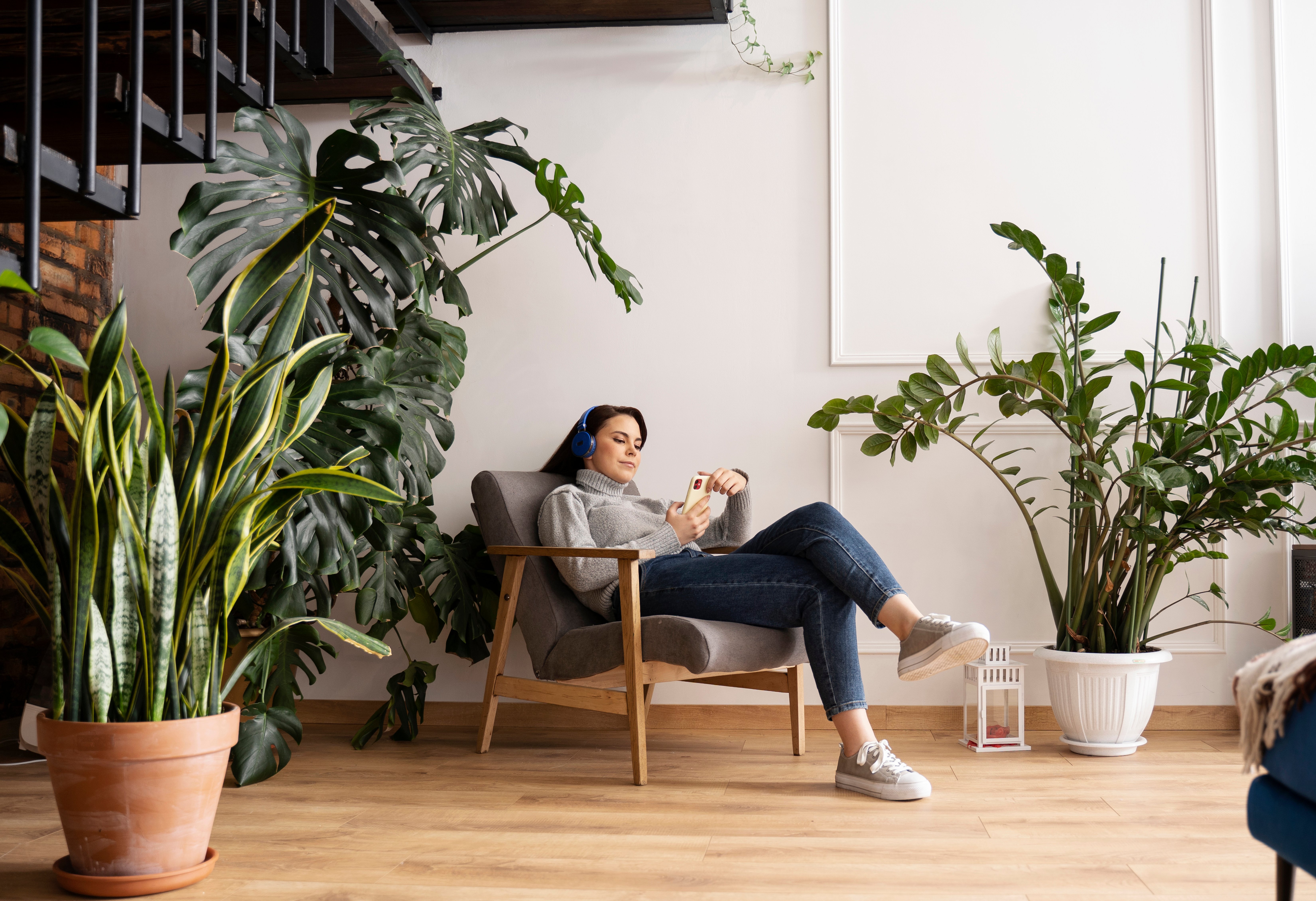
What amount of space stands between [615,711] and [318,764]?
2.64 feet

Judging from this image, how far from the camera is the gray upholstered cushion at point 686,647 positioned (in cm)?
227

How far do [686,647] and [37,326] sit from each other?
2.15 metres

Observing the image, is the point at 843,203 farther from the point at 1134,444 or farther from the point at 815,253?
the point at 1134,444

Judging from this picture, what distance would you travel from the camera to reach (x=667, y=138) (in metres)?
3.25

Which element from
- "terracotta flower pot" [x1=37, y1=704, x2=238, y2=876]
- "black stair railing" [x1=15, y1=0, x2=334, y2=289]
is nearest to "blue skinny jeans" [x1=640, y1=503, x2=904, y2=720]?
"terracotta flower pot" [x1=37, y1=704, x2=238, y2=876]

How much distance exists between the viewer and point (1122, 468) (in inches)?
116

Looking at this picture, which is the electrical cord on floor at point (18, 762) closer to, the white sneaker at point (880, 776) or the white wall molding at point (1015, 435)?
the white sneaker at point (880, 776)

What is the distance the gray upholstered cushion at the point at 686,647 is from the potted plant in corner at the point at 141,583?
2.73ft

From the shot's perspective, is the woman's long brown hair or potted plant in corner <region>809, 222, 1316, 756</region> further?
the woman's long brown hair

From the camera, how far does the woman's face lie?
278cm

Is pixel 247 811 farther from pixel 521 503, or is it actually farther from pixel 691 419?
pixel 691 419

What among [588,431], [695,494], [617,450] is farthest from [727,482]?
[588,431]

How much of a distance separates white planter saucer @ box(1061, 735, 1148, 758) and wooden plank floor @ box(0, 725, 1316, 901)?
31 mm

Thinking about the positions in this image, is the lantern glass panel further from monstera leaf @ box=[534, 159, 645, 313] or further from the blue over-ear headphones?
monstera leaf @ box=[534, 159, 645, 313]
